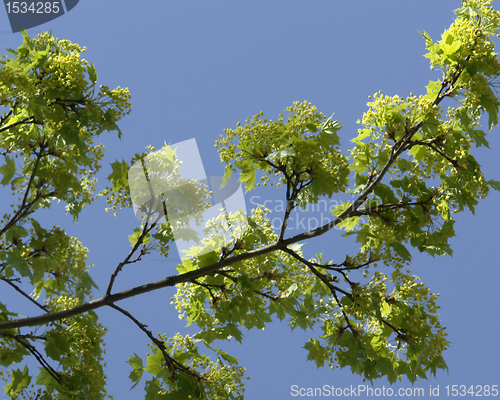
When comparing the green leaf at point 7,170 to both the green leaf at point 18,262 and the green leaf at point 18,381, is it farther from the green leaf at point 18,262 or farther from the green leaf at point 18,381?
the green leaf at point 18,381

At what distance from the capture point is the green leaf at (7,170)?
6672 mm

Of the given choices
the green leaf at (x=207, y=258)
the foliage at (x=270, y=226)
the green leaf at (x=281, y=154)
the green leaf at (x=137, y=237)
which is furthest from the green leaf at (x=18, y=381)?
the green leaf at (x=281, y=154)

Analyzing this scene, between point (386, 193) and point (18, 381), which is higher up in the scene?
point (386, 193)

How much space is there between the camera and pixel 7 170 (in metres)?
6.70

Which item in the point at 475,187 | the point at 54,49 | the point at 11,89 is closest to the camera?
the point at 11,89

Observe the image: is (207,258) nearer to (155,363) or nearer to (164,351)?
(164,351)

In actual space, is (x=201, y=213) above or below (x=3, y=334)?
above

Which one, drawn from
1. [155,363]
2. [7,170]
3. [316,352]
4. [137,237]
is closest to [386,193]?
[316,352]

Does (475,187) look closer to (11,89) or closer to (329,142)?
(329,142)

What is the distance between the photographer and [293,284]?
6.34m

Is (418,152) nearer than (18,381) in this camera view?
Yes

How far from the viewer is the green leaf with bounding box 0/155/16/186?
667 cm

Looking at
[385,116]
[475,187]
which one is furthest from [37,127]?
[475,187]

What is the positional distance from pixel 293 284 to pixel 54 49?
492 centimetres
